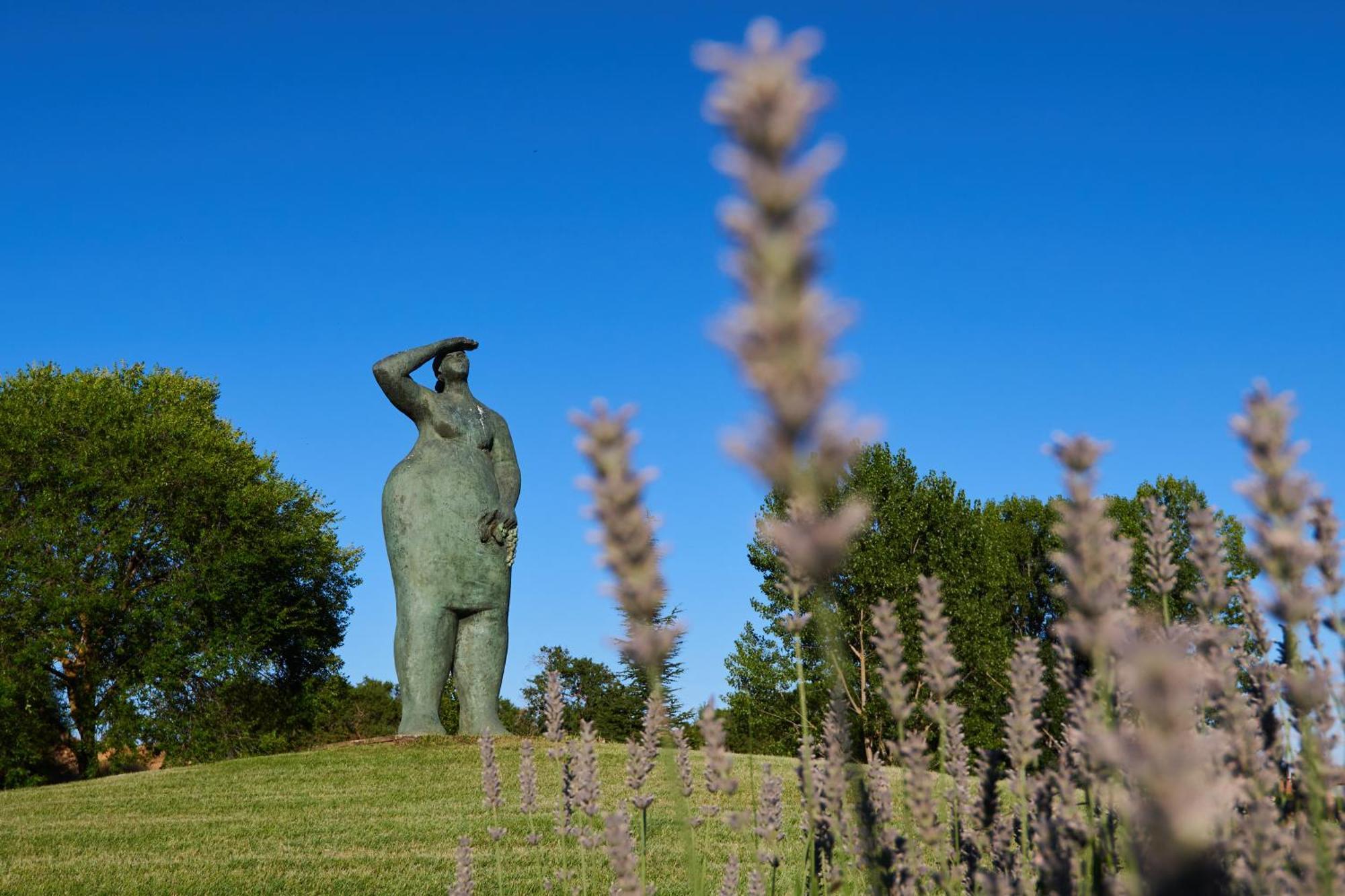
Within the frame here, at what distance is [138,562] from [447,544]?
606 inches

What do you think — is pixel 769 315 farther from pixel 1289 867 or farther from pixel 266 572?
pixel 266 572

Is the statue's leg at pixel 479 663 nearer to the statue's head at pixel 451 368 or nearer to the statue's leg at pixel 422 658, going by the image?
the statue's leg at pixel 422 658

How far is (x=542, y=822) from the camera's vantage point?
1102 centimetres

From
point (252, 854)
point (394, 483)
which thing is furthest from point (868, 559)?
point (252, 854)

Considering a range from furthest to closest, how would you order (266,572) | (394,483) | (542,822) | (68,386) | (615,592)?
(266,572) → (68,386) → (394,483) → (542,822) → (615,592)

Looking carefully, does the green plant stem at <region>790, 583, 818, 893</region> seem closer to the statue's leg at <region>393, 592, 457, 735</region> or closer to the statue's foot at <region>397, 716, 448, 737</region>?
the statue's leg at <region>393, 592, 457, 735</region>

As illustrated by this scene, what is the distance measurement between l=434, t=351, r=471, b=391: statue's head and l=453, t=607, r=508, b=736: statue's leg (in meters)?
4.00

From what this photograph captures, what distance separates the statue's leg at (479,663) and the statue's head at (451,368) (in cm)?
400

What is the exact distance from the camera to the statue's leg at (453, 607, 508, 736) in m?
18.3

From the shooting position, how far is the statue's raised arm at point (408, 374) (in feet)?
57.8

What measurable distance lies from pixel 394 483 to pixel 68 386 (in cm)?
1640

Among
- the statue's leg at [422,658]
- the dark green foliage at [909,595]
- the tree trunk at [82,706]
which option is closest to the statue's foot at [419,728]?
the statue's leg at [422,658]

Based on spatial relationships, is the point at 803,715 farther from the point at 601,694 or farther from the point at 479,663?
the point at 601,694

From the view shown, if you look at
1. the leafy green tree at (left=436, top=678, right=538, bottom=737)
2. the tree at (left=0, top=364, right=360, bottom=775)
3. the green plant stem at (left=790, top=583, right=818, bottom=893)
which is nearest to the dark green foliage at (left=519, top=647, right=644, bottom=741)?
the leafy green tree at (left=436, top=678, right=538, bottom=737)
